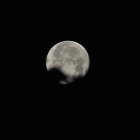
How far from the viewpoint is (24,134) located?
8.26 m

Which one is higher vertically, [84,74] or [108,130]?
[84,74]

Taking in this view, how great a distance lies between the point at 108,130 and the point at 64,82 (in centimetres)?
186

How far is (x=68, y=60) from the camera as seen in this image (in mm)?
8078

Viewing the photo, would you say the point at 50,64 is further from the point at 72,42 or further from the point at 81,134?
the point at 81,134

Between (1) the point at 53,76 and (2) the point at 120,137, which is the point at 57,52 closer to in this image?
(1) the point at 53,76

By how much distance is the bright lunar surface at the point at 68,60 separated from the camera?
809 centimetres

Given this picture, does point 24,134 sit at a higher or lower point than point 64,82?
lower

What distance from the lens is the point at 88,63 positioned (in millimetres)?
8445

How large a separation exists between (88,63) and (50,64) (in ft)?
3.46

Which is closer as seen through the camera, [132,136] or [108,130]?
[132,136]

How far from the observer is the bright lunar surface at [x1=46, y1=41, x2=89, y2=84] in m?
8.09

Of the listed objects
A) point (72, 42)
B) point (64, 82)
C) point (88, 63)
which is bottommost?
point (64, 82)

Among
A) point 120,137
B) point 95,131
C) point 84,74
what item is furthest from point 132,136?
point 84,74

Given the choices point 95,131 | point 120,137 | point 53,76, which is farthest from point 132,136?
point 53,76
